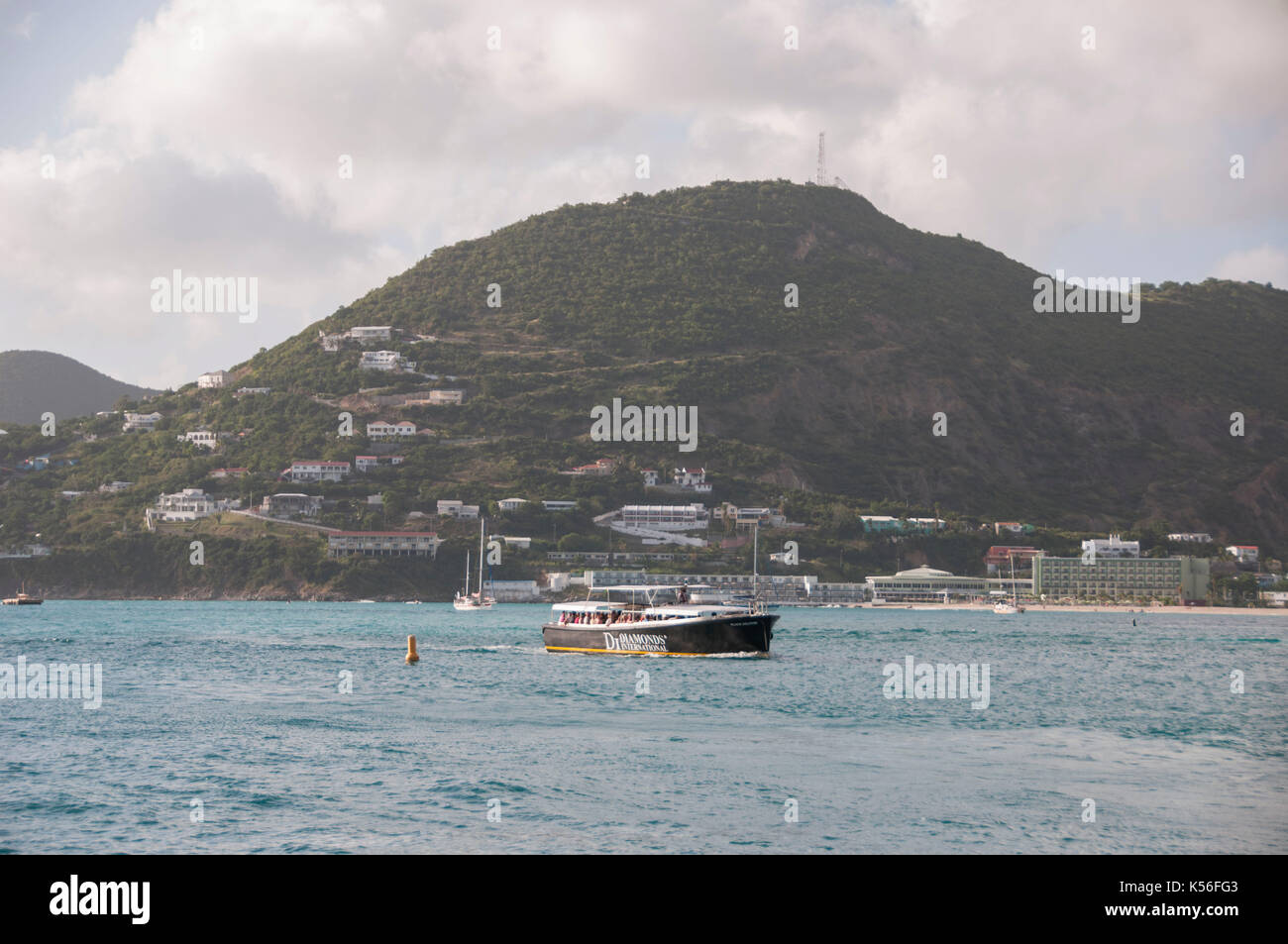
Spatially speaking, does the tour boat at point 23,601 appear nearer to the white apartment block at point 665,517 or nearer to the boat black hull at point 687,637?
the white apartment block at point 665,517

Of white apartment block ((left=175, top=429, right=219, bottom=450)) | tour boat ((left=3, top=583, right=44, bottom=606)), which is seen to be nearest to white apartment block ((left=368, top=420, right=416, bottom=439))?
white apartment block ((left=175, top=429, right=219, bottom=450))

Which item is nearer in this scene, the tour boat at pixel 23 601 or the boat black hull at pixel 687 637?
the boat black hull at pixel 687 637

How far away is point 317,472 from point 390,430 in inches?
546

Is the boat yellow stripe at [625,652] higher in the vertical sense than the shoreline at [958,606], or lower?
higher

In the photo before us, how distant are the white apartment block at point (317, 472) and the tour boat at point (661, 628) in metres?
112

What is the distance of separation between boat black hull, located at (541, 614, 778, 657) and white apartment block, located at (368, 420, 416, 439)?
123125 millimetres

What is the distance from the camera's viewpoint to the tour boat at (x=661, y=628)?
5588 centimetres

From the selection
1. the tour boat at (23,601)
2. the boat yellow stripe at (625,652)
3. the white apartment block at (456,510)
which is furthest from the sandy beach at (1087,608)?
the tour boat at (23,601)

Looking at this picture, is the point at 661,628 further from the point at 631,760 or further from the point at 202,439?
the point at 202,439

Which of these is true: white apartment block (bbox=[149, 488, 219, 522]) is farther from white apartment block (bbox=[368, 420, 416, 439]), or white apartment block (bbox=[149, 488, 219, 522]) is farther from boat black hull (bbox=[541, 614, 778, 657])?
boat black hull (bbox=[541, 614, 778, 657])

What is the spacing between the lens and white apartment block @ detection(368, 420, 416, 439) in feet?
582

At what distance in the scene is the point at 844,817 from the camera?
1938 centimetres

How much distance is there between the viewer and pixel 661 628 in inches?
2224
